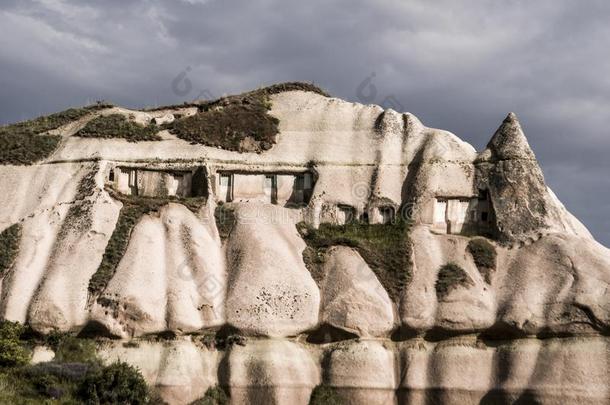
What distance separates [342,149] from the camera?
179ft

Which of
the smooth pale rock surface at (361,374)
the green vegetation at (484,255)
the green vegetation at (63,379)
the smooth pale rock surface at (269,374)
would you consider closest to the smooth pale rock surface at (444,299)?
the green vegetation at (484,255)

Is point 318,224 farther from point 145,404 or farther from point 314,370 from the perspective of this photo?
point 145,404

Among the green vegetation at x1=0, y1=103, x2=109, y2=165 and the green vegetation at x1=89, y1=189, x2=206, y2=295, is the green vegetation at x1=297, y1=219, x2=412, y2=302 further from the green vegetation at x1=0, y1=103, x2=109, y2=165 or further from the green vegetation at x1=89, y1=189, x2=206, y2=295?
the green vegetation at x1=0, y1=103, x2=109, y2=165

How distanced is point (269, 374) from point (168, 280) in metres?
7.43

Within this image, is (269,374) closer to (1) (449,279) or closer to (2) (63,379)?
(2) (63,379)

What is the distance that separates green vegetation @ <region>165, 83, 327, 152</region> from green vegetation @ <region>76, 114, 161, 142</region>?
154 cm

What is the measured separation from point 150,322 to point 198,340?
Result: 2.79 m

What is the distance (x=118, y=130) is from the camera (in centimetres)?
5406

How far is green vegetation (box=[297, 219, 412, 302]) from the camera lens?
46.9m

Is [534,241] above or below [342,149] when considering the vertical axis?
below

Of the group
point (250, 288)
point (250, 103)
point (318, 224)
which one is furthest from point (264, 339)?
point (250, 103)

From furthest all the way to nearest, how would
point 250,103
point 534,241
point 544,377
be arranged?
point 250,103 → point 534,241 → point 544,377

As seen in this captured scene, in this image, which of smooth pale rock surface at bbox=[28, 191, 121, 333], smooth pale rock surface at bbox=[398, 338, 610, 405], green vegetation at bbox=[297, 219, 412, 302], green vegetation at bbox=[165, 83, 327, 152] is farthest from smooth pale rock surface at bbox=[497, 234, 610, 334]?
smooth pale rock surface at bbox=[28, 191, 121, 333]

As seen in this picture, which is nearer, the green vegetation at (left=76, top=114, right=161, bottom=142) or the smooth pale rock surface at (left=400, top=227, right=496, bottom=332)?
the smooth pale rock surface at (left=400, top=227, right=496, bottom=332)
